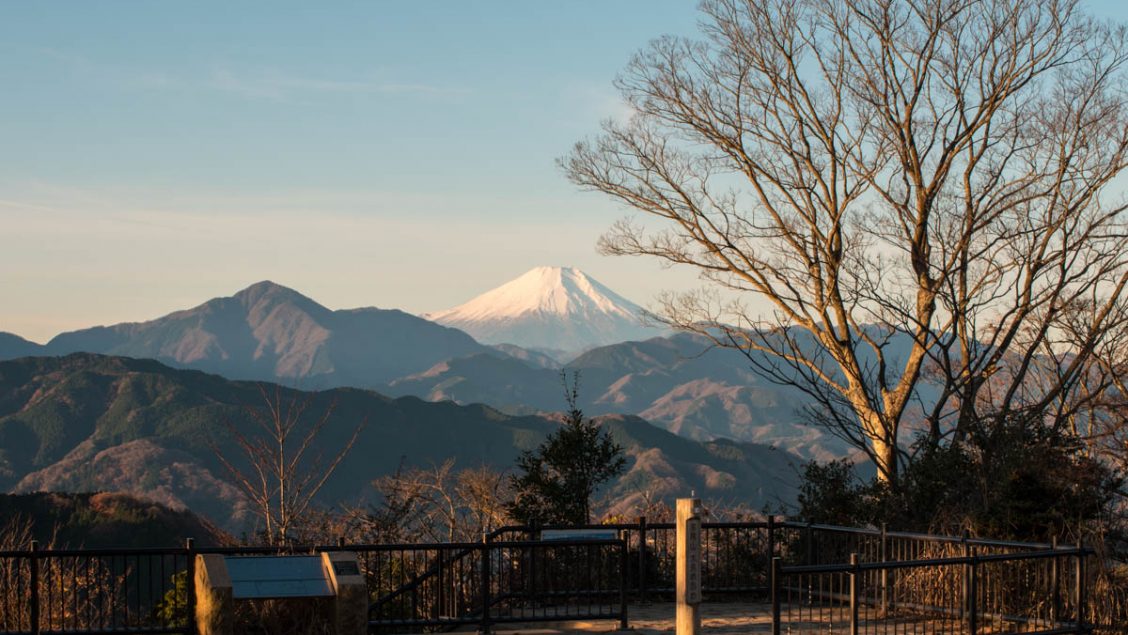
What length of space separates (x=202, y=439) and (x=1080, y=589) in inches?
5936

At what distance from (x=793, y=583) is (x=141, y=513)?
50.1 meters

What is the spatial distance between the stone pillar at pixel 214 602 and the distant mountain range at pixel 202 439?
123m

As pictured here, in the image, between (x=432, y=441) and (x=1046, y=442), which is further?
(x=432, y=441)

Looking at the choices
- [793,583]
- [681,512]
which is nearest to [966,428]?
[793,583]

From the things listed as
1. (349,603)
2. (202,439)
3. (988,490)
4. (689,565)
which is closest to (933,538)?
(988,490)

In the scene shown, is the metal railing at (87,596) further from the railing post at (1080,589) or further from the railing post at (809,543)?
the railing post at (1080,589)

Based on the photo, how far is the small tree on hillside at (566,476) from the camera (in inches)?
987

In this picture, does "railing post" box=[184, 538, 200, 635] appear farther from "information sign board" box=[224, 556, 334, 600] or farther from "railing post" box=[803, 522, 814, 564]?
"railing post" box=[803, 522, 814, 564]

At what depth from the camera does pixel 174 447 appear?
158 meters

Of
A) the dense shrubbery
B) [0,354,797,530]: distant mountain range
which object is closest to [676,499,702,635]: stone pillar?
the dense shrubbery

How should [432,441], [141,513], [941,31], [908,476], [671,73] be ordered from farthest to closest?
[432,441], [141,513], [671,73], [941,31], [908,476]

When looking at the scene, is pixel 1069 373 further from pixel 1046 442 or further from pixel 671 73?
pixel 671 73

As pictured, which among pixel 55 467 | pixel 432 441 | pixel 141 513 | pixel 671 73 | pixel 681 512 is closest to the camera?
pixel 681 512

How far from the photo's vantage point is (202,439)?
15700 cm
